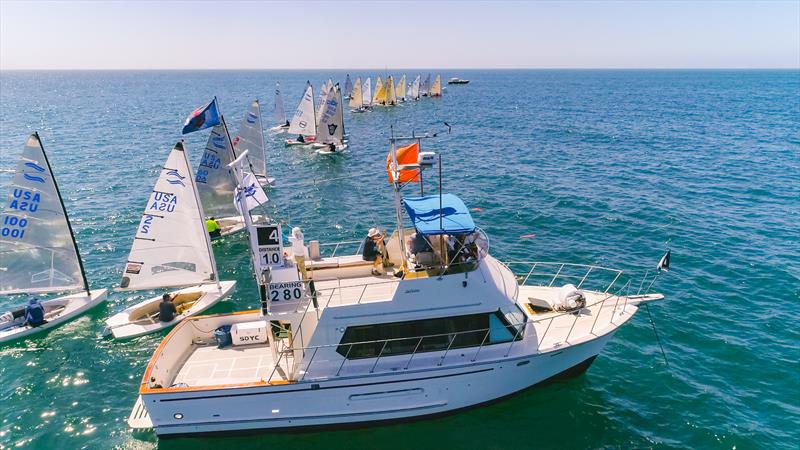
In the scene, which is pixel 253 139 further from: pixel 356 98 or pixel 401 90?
pixel 401 90

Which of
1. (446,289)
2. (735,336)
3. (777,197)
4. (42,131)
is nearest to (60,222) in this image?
(446,289)

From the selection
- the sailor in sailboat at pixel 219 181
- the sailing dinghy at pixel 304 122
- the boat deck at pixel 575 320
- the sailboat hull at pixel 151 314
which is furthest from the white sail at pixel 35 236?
the sailing dinghy at pixel 304 122

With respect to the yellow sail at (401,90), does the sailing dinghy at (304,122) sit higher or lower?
lower

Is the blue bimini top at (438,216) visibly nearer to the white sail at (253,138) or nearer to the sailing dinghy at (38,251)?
the sailing dinghy at (38,251)

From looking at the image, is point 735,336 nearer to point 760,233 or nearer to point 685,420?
point 685,420

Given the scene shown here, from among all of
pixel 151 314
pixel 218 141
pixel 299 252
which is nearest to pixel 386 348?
pixel 299 252

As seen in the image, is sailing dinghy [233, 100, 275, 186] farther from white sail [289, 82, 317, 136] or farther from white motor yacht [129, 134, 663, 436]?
white motor yacht [129, 134, 663, 436]
